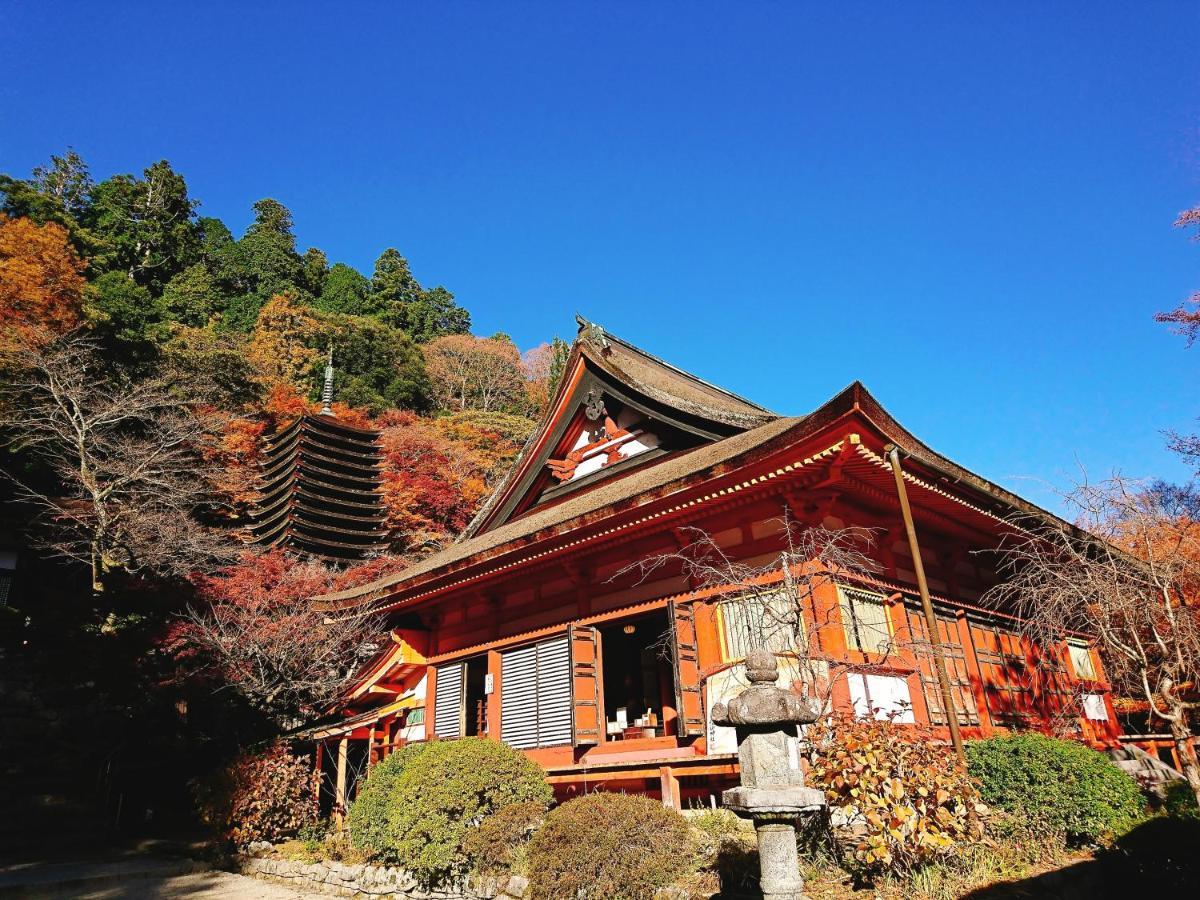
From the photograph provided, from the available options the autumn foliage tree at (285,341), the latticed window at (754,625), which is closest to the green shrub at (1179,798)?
the latticed window at (754,625)

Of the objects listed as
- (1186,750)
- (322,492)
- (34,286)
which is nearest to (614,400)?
(1186,750)

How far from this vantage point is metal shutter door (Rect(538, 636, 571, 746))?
417 inches

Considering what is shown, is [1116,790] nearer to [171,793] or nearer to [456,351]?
[171,793]

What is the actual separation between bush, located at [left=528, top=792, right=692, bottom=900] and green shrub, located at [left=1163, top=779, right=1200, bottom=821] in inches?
205

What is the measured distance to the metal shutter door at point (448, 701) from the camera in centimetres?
1267

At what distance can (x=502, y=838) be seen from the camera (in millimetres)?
7422

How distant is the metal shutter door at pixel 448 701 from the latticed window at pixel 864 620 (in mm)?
7094

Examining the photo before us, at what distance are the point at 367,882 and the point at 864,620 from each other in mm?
6751

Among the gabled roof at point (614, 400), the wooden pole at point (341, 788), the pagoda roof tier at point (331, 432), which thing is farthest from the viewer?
the pagoda roof tier at point (331, 432)

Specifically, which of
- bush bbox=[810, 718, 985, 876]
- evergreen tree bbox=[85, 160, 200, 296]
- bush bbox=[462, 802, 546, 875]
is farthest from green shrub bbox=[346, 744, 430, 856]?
evergreen tree bbox=[85, 160, 200, 296]

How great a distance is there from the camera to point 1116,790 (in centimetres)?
638

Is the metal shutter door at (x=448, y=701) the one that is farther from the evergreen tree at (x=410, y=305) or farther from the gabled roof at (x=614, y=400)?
the evergreen tree at (x=410, y=305)

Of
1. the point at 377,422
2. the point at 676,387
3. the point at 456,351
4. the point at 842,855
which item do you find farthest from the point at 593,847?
the point at 456,351

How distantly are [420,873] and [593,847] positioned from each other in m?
2.87
